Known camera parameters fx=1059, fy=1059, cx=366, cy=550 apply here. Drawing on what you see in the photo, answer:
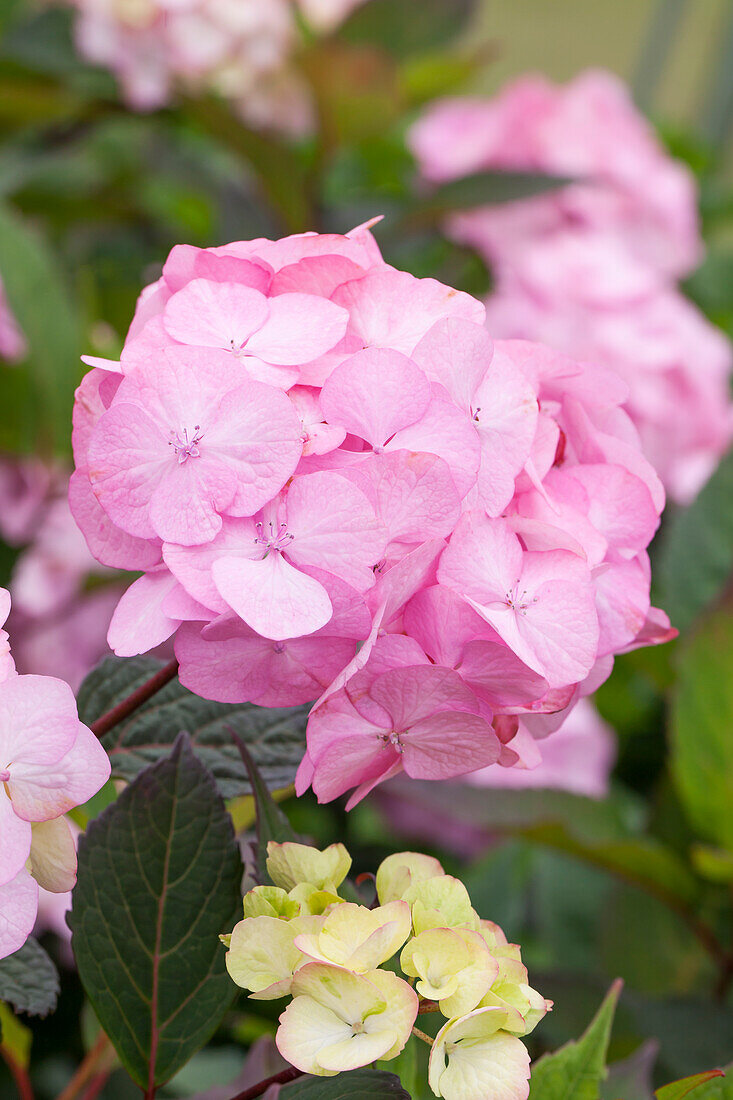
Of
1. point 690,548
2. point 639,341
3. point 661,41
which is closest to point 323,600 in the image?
point 690,548

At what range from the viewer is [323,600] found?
0.24 m

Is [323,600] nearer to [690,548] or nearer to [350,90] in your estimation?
[690,548]

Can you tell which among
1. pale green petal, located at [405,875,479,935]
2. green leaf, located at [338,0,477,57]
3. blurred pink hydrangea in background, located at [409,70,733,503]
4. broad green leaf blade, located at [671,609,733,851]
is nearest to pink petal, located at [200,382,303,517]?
pale green petal, located at [405,875,479,935]

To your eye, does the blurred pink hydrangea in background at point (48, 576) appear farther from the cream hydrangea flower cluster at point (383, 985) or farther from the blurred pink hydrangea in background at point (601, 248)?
the cream hydrangea flower cluster at point (383, 985)

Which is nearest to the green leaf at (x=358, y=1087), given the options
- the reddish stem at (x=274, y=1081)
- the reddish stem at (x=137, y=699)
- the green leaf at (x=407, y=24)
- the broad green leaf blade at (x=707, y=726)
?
the reddish stem at (x=274, y=1081)

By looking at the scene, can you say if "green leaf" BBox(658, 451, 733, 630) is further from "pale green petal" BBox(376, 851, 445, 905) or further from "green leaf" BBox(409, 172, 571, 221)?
"pale green petal" BBox(376, 851, 445, 905)

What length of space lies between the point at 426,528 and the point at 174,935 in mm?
131

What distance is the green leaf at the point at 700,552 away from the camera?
2.25 ft

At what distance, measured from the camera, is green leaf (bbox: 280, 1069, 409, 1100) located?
0.25 metres

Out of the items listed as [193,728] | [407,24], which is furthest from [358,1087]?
[407,24]

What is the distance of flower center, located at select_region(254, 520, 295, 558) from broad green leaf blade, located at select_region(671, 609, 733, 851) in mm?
389

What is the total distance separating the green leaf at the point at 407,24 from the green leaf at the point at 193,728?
2.95 feet

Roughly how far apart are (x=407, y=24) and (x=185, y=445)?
38.7 inches

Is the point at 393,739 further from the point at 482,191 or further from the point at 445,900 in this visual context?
the point at 482,191
